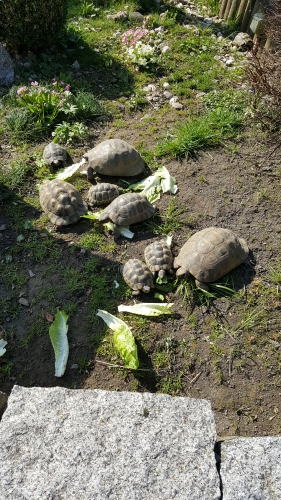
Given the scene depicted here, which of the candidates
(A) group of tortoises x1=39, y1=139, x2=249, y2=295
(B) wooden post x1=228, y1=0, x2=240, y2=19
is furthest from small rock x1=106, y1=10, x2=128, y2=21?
(A) group of tortoises x1=39, y1=139, x2=249, y2=295

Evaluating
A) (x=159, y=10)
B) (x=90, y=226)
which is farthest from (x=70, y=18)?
(x=90, y=226)

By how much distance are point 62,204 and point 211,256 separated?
6.00ft

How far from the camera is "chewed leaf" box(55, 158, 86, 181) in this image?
5.26 m

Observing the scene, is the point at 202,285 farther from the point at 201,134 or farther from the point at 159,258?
the point at 201,134

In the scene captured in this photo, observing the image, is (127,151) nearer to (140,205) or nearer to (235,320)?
(140,205)

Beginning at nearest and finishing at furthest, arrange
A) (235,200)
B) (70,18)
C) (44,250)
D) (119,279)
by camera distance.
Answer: (119,279) → (44,250) → (235,200) → (70,18)

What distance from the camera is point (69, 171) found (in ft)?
17.5

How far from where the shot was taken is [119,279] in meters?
4.29

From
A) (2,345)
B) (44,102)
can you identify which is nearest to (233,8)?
(44,102)

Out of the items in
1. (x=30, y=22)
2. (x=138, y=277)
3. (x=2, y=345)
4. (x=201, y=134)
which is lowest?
(x=2, y=345)

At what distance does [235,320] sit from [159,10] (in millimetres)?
7288

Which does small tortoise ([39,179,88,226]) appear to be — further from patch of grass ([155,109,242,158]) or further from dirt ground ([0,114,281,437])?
patch of grass ([155,109,242,158])

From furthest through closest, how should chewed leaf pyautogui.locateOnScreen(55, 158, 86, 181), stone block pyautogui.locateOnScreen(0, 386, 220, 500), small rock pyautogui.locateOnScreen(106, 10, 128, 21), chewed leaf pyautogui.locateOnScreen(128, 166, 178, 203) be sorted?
small rock pyautogui.locateOnScreen(106, 10, 128, 21) → chewed leaf pyautogui.locateOnScreen(55, 158, 86, 181) → chewed leaf pyautogui.locateOnScreen(128, 166, 178, 203) → stone block pyautogui.locateOnScreen(0, 386, 220, 500)

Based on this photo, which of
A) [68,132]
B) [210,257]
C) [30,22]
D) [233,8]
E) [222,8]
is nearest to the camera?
[210,257]
